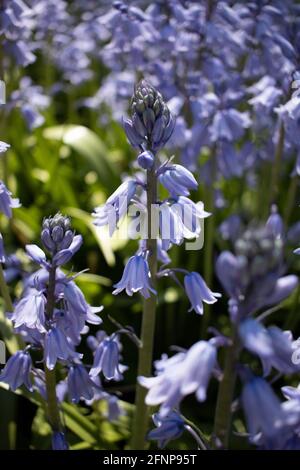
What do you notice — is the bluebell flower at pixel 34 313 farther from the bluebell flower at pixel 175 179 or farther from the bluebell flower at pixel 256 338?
the bluebell flower at pixel 256 338

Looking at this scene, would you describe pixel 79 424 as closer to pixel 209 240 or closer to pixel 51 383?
pixel 51 383

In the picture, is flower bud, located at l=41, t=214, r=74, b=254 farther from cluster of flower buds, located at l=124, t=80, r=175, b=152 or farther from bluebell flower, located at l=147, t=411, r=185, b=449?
bluebell flower, located at l=147, t=411, r=185, b=449

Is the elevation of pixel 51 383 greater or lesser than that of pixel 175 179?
lesser

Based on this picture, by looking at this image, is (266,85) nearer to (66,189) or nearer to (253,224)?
(66,189)

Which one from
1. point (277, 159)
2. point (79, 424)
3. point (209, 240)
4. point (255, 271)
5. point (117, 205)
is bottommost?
point (79, 424)

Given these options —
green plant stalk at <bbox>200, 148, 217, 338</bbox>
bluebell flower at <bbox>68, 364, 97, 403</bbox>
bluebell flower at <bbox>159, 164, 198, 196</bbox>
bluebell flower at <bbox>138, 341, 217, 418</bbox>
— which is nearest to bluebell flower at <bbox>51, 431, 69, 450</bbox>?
bluebell flower at <bbox>68, 364, 97, 403</bbox>

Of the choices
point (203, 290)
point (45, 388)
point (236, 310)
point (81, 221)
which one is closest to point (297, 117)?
point (203, 290)

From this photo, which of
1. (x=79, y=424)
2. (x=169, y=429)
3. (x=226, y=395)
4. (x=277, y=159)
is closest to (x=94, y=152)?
(x=277, y=159)
